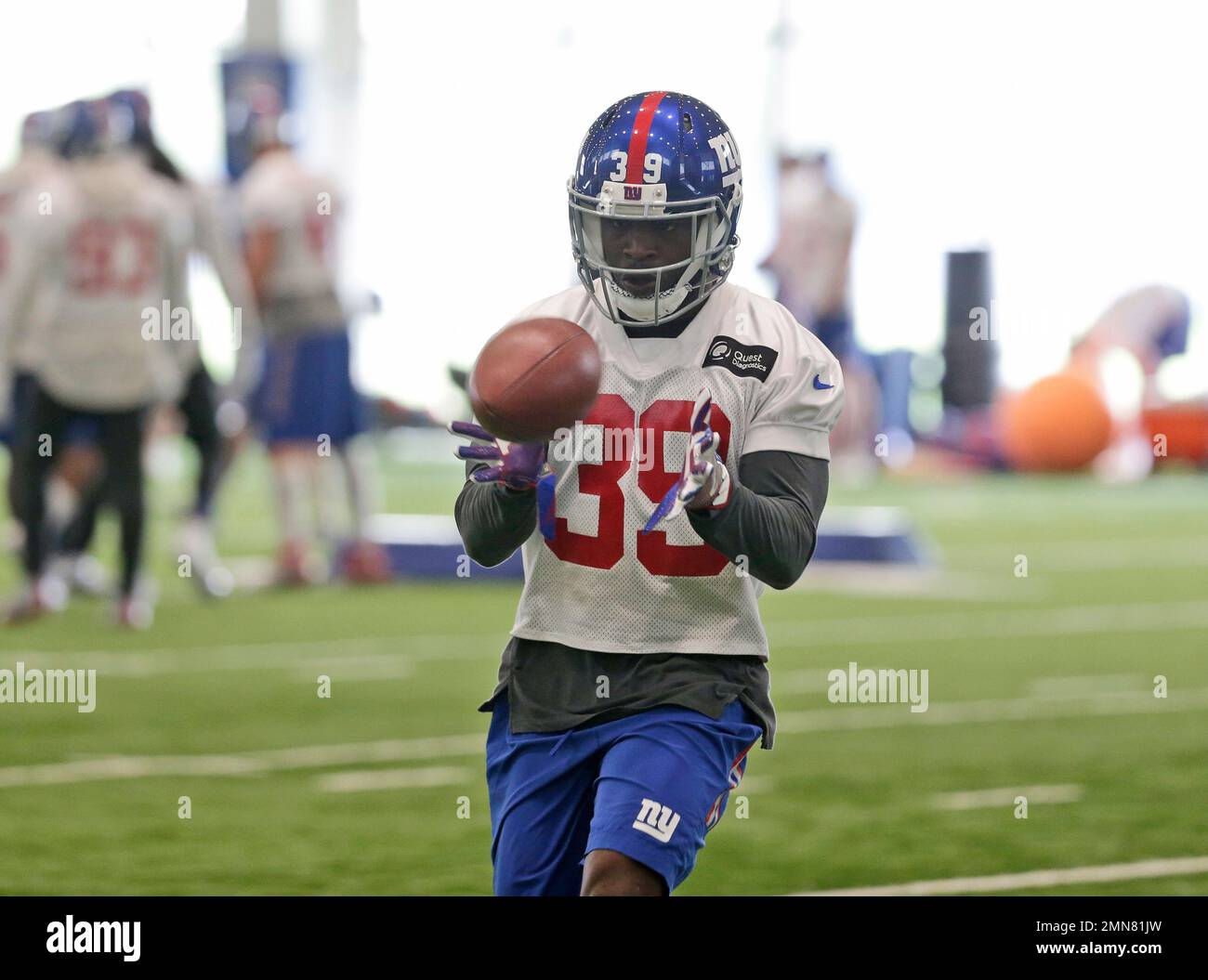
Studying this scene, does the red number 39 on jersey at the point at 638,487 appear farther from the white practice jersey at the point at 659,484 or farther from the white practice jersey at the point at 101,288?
the white practice jersey at the point at 101,288

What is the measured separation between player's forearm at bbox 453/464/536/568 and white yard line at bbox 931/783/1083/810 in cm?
292

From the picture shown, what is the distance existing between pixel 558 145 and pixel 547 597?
2077 centimetres

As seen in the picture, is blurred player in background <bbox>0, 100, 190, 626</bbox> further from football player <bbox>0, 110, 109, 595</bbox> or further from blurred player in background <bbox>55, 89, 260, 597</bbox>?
blurred player in background <bbox>55, 89, 260, 597</bbox>

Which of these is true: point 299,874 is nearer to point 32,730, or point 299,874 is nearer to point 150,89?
point 32,730

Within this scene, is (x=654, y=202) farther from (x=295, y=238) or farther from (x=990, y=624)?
(x=295, y=238)

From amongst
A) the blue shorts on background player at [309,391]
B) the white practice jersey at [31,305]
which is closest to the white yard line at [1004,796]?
the white practice jersey at [31,305]

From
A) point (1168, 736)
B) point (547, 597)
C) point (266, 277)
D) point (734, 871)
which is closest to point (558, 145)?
point (266, 277)

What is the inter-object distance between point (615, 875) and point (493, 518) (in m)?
0.63

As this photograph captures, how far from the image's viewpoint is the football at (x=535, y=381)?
3.49 m

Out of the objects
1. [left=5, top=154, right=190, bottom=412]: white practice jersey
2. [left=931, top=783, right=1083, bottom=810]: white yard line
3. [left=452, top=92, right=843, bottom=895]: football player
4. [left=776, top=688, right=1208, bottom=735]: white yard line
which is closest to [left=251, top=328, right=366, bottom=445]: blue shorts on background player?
[left=5, top=154, right=190, bottom=412]: white practice jersey

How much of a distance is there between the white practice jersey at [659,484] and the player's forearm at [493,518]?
116 millimetres

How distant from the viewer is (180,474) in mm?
20922

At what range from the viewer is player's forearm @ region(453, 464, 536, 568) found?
11.7 ft

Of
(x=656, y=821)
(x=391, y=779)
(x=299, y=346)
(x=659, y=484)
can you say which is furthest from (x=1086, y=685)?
(x=656, y=821)
